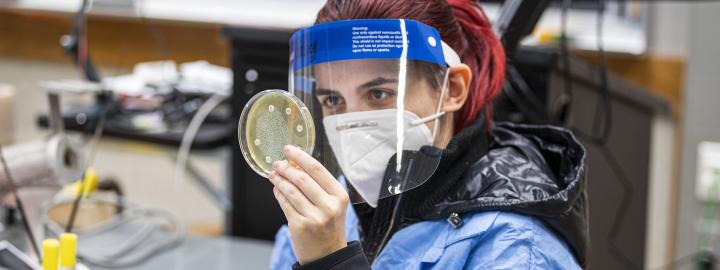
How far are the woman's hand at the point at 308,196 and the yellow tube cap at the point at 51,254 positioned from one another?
45cm

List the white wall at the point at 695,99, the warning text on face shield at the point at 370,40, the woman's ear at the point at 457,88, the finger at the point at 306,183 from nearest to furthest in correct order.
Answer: the finger at the point at 306,183, the warning text on face shield at the point at 370,40, the woman's ear at the point at 457,88, the white wall at the point at 695,99

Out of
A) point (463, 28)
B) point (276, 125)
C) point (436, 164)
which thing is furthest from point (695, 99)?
point (276, 125)

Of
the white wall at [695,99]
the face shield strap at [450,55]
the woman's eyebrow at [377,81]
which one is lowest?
the white wall at [695,99]

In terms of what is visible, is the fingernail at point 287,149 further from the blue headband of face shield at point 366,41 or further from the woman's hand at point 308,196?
the blue headband of face shield at point 366,41

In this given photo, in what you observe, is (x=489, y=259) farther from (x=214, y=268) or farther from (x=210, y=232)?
(x=210, y=232)

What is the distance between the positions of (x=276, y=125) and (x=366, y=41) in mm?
163

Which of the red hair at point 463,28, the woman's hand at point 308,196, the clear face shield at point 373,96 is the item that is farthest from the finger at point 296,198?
the red hair at point 463,28

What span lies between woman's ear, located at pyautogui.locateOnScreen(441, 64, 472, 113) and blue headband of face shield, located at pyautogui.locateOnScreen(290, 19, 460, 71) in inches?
2.5

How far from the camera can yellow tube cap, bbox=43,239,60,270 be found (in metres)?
1.32

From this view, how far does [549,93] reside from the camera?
79.0 inches

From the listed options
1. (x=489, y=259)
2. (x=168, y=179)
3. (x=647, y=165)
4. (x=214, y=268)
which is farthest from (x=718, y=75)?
(x=168, y=179)

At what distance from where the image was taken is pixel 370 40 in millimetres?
1133

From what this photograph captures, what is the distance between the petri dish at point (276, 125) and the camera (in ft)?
3.47

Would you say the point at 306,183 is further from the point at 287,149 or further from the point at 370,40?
the point at 370,40
